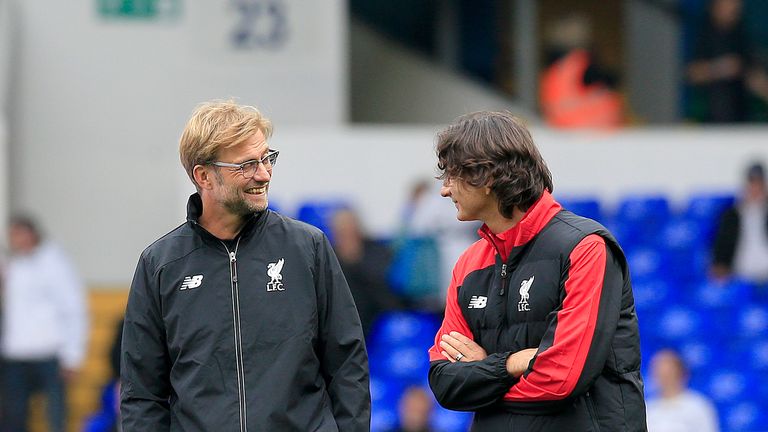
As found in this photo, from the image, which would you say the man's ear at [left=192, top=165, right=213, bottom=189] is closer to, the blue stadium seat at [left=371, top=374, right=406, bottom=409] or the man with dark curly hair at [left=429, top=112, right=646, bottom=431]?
the man with dark curly hair at [left=429, top=112, right=646, bottom=431]

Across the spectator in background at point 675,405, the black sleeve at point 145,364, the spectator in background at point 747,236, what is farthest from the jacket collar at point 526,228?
the spectator in background at point 747,236

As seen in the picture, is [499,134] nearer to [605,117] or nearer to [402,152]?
[402,152]

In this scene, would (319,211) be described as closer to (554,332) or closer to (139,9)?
(139,9)

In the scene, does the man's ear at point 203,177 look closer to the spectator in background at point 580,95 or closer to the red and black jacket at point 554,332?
the red and black jacket at point 554,332

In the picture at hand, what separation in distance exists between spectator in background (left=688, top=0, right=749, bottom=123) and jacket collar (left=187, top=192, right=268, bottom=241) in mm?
9078

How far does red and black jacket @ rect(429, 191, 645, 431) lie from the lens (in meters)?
3.74

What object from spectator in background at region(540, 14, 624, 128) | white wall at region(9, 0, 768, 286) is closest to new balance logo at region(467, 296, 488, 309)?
white wall at region(9, 0, 768, 286)

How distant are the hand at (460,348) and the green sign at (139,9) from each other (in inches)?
342

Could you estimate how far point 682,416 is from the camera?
27.6 feet

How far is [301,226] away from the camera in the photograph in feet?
13.5

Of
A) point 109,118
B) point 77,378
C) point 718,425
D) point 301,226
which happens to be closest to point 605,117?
point 718,425

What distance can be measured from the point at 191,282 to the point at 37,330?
267 inches

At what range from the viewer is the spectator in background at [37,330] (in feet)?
34.0

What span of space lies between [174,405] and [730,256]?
26.7 feet
